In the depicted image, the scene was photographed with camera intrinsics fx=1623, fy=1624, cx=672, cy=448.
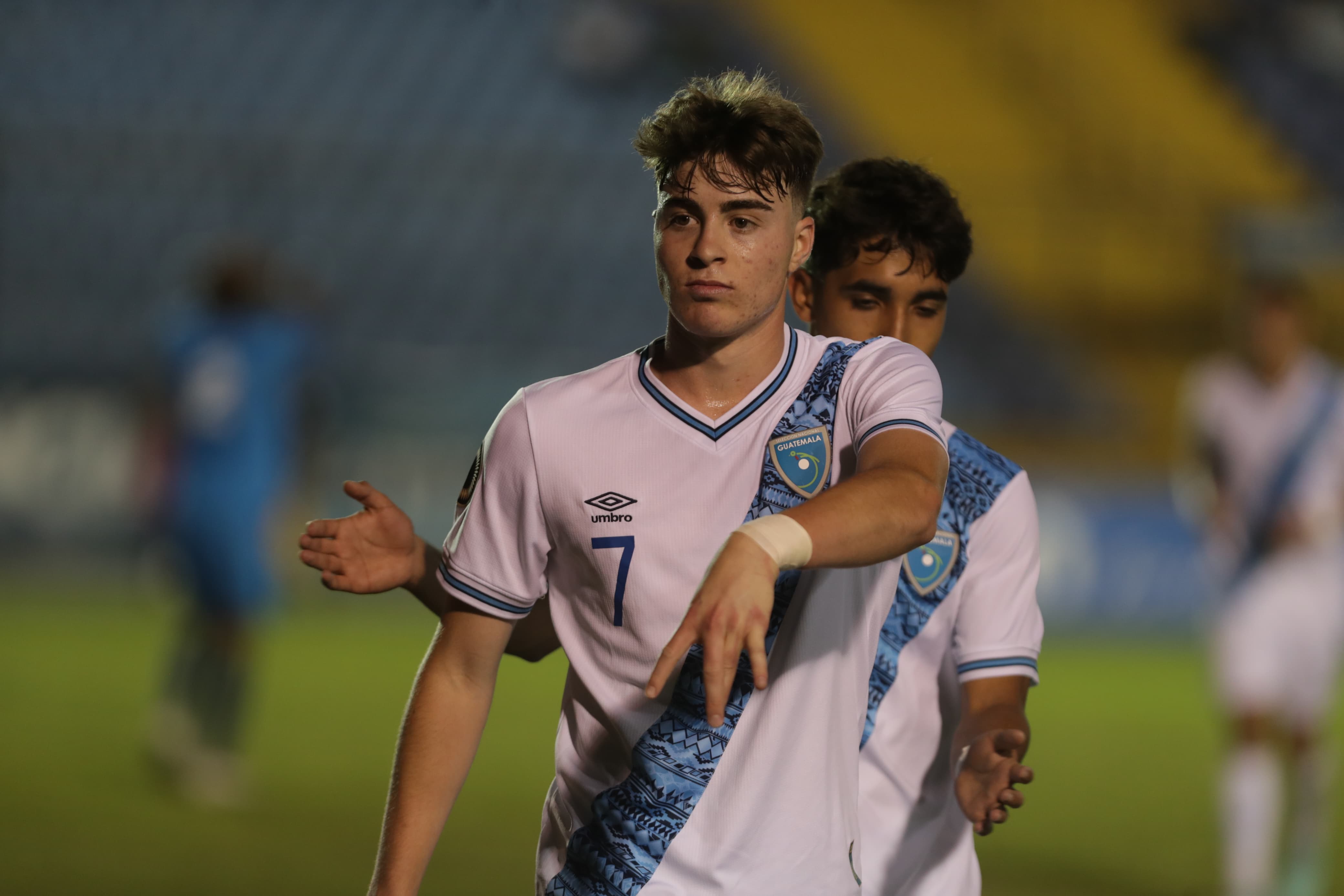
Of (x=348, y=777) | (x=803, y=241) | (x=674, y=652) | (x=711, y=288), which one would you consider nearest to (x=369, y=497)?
(x=711, y=288)

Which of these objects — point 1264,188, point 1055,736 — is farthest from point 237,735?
point 1264,188

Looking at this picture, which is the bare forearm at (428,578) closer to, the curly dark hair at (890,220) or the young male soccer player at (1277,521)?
the curly dark hair at (890,220)

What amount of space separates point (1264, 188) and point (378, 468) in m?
13.3

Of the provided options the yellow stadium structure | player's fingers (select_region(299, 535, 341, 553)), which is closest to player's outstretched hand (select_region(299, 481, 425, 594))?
player's fingers (select_region(299, 535, 341, 553))

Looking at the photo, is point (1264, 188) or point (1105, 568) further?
point (1264, 188)

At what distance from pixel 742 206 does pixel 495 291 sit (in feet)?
50.9

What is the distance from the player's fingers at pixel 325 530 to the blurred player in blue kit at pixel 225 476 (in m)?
4.95

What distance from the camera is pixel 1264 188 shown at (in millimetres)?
21188

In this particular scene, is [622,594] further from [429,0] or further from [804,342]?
[429,0]

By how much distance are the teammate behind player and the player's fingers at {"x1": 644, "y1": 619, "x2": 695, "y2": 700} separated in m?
0.94

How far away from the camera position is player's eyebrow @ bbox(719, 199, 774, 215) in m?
2.17

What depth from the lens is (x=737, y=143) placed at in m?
2.17

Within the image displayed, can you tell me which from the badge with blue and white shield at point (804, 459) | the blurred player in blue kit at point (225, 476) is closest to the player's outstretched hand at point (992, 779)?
the badge with blue and white shield at point (804, 459)

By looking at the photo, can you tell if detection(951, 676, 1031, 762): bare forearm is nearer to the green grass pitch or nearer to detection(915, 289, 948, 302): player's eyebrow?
detection(915, 289, 948, 302): player's eyebrow
